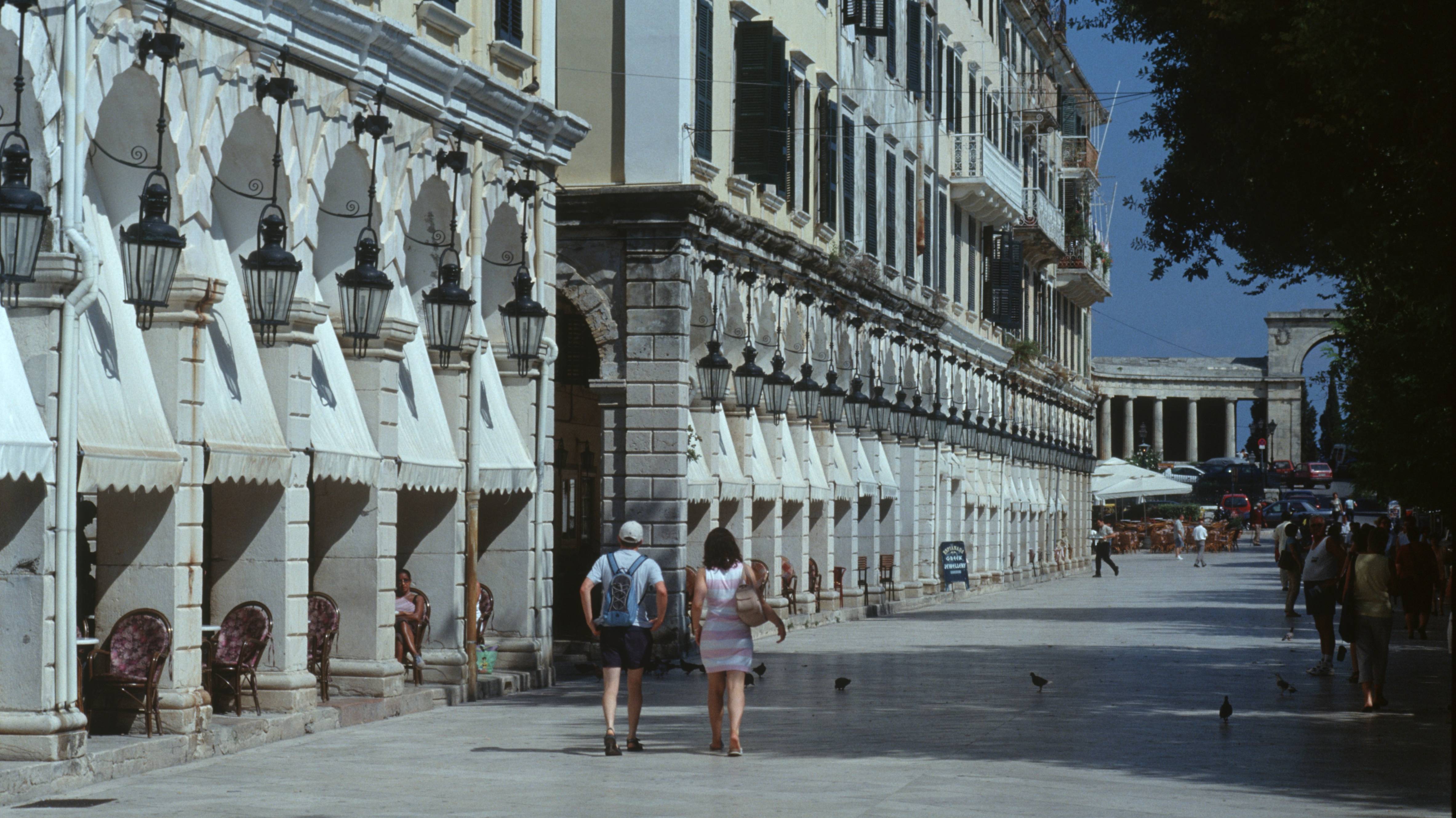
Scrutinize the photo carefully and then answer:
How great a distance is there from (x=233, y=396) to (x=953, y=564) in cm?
2880

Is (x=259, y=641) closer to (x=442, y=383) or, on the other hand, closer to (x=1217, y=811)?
(x=442, y=383)

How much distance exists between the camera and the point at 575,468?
30.5 metres

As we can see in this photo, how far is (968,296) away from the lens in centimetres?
4925

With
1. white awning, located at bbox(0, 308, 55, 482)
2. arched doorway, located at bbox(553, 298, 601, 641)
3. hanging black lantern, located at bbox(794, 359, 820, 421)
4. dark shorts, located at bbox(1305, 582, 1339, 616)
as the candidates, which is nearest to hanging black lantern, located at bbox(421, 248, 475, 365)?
white awning, located at bbox(0, 308, 55, 482)

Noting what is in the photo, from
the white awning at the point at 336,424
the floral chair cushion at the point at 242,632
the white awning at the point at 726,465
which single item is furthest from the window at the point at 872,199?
the floral chair cushion at the point at 242,632

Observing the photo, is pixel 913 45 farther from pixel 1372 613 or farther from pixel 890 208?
pixel 1372 613

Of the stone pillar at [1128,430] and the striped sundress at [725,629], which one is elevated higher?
the stone pillar at [1128,430]

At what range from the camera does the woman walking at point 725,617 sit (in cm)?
1491

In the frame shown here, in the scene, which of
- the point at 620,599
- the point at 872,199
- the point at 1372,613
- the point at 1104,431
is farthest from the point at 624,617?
the point at 1104,431

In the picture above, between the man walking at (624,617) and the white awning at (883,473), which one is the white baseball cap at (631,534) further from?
the white awning at (883,473)

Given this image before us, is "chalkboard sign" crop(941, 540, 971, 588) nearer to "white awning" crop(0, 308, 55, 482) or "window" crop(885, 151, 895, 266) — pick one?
"window" crop(885, 151, 895, 266)

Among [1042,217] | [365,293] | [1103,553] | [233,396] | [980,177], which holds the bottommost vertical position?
[1103,553]

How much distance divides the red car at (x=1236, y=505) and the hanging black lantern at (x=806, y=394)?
7439 centimetres

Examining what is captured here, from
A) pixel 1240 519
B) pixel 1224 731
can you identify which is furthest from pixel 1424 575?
pixel 1240 519
